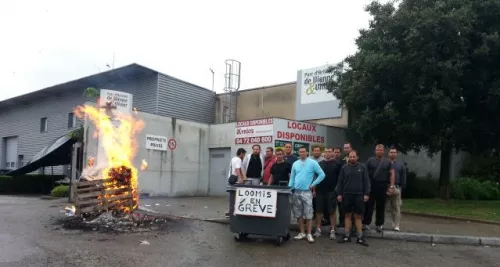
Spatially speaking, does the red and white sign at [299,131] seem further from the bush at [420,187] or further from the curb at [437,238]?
the curb at [437,238]

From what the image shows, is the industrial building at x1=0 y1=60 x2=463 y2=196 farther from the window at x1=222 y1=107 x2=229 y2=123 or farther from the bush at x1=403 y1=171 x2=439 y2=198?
the bush at x1=403 y1=171 x2=439 y2=198

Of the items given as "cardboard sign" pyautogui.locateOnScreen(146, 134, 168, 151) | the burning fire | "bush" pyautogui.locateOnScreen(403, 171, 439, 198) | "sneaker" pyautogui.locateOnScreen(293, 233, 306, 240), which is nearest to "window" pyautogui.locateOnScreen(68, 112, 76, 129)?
"cardboard sign" pyautogui.locateOnScreen(146, 134, 168, 151)

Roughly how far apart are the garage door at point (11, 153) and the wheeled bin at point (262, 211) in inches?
1163

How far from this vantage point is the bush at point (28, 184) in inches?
992

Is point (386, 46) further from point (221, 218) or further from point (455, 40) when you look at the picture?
point (221, 218)

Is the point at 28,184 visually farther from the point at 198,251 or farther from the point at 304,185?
the point at 304,185

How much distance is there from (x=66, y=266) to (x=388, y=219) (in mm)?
8522

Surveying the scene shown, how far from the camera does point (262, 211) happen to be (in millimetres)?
8633

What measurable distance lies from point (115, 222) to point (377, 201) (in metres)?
5.68

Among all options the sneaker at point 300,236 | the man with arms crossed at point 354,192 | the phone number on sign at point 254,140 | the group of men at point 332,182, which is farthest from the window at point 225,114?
the man with arms crossed at point 354,192

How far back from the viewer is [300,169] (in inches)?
360

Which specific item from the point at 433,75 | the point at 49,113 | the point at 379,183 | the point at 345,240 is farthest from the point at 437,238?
the point at 49,113

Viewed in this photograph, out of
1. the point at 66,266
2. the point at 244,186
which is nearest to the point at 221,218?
the point at 244,186

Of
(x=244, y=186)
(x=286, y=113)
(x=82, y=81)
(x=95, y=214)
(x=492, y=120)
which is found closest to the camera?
(x=244, y=186)
